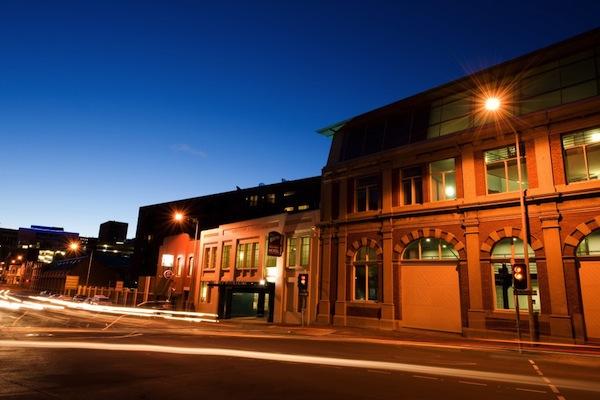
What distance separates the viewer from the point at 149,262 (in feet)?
277

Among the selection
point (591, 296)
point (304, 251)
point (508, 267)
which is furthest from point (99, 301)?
point (591, 296)

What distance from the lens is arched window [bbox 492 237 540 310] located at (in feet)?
68.5

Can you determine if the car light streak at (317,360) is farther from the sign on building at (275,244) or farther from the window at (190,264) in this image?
the window at (190,264)

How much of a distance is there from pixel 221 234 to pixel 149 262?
4970cm

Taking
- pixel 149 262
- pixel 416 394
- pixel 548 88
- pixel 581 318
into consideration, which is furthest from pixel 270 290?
pixel 149 262

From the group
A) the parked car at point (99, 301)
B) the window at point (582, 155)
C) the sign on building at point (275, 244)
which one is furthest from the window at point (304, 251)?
the parked car at point (99, 301)

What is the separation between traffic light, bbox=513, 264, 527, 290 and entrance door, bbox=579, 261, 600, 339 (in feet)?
13.0

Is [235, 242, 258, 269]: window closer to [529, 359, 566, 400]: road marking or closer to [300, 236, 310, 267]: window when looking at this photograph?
[300, 236, 310, 267]: window

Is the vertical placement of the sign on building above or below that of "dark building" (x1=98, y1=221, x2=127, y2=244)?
below

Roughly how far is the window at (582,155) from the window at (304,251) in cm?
1727

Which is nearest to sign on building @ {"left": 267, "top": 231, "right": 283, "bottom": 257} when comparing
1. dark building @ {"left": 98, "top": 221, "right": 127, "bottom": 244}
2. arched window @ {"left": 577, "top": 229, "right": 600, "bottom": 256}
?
arched window @ {"left": 577, "top": 229, "right": 600, "bottom": 256}

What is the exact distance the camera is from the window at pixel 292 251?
106 ft

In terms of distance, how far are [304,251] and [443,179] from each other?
38.5 feet

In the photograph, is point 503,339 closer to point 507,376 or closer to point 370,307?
point 370,307
